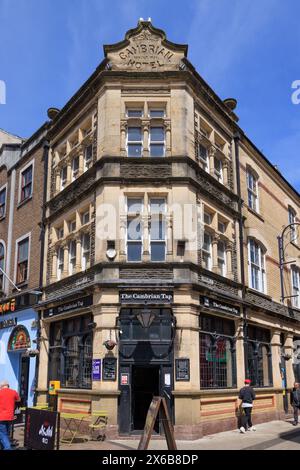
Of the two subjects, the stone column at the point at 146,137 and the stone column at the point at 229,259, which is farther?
the stone column at the point at 229,259

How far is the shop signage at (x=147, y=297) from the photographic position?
15539 millimetres

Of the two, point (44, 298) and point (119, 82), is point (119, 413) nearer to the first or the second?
point (44, 298)

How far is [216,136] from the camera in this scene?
1975 centimetres

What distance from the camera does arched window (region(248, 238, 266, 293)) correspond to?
830 inches

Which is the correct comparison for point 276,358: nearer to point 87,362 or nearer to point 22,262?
point 87,362

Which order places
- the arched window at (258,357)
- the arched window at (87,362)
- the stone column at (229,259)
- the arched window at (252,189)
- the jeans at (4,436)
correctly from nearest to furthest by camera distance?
the jeans at (4,436) → the arched window at (87,362) → the stone column at (229,259) → the arched window at (258,357) → the arched window at (252,189)

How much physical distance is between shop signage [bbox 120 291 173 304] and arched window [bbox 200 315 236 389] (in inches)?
72.2

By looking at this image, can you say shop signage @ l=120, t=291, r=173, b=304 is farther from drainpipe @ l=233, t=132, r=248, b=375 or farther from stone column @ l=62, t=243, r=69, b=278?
drainpipe @ l=233, t=132, r=248, b=375

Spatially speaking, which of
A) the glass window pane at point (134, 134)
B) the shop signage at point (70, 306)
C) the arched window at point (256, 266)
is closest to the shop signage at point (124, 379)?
the shop signage at point (70, 306)

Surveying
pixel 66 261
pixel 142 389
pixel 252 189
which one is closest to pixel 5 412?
pixel 142 389

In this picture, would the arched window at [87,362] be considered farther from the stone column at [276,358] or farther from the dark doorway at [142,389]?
the stone column at [276,358]

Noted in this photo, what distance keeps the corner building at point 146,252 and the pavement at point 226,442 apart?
0.56 m

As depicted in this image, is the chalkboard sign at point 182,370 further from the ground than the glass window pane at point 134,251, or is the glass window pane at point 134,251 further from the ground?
the glass window pane at point 134,251

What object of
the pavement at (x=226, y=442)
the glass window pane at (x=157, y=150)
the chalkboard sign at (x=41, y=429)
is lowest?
the pavement at (x=226, y=442)
